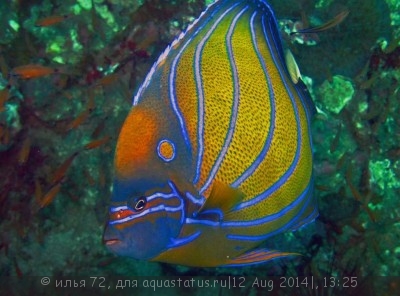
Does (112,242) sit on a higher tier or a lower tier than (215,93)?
lower

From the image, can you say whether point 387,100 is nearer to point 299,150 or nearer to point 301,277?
point 301,277

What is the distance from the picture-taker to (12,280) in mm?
3832

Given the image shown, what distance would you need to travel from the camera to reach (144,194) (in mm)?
1423

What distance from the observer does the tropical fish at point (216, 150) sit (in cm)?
143

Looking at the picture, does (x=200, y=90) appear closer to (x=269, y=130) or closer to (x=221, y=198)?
(x=269, y=130)

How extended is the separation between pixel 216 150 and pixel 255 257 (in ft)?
1.58

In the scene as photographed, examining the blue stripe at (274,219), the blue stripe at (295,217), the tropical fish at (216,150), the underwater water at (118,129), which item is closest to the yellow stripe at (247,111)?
the tropical fish at (216,150)

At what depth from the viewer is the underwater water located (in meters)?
3.51

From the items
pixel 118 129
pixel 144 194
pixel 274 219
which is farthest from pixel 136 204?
pixel 118 129

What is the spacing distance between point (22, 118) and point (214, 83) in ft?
8.26

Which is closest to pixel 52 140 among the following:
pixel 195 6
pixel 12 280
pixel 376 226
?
pixel 12 280

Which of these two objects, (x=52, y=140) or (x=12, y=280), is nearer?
(x=52, y=140)

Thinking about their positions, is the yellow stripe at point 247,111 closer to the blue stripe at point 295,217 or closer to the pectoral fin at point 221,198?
the pectoral fin at point 221,198

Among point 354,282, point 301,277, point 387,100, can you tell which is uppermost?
point 387,100
